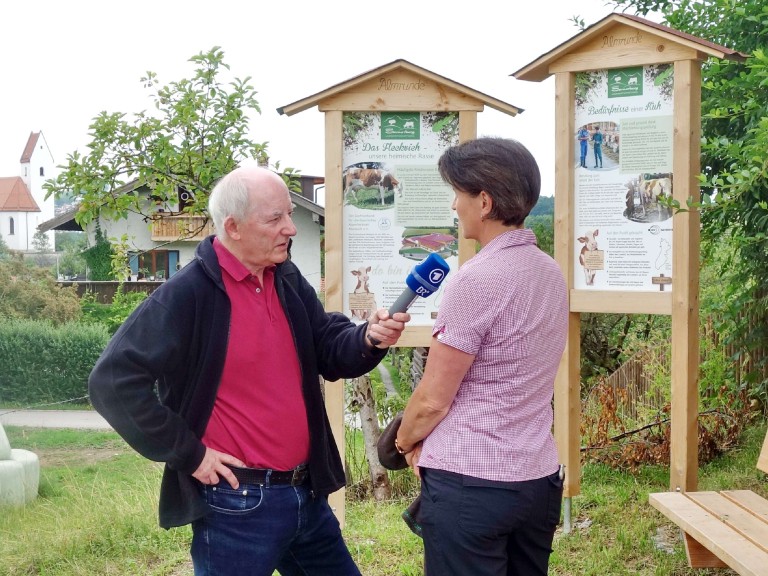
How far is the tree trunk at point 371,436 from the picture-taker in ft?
19.9

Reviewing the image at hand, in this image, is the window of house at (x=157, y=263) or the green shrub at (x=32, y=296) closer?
the green shrub at (x=32, y=296)

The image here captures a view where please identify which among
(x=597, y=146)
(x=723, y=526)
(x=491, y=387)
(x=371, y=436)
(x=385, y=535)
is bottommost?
(x=385, y=535)

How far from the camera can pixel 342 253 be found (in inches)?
171

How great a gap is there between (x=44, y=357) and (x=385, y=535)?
18779 mm

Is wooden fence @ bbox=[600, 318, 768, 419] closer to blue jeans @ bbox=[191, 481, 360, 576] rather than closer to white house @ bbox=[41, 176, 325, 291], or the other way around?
blue jeans @ bbox=[191, 481, 360, 576]

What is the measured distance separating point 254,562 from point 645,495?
3495mm

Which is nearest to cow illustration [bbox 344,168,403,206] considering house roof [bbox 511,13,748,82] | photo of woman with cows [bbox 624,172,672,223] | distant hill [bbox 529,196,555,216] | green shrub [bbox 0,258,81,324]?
distant hill [bbox 529,196,555,216]

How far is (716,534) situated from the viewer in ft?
11.6

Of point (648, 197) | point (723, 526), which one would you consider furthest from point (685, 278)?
point (723, 526)

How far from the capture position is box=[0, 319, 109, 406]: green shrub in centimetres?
2206

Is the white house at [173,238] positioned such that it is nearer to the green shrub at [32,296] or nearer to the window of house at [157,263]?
the window of house at [157,263]

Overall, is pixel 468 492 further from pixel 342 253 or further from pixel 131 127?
pixel 131 127

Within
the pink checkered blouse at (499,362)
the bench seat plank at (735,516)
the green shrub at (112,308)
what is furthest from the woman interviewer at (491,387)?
the green shrub at (112,308)

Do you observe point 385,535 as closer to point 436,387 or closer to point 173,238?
point 436,387
